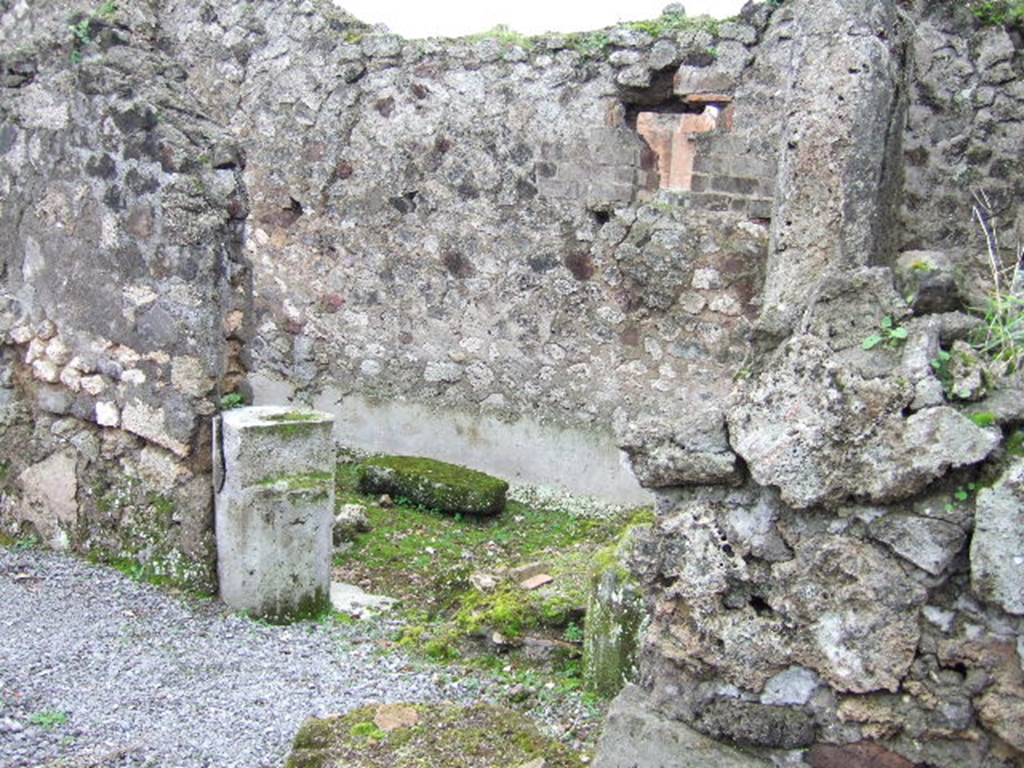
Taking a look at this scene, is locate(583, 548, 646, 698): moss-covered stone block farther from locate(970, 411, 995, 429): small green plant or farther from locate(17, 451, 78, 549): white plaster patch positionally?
locate(17, 451, 78, 549): white plaster patch

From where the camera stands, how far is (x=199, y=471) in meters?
5.17

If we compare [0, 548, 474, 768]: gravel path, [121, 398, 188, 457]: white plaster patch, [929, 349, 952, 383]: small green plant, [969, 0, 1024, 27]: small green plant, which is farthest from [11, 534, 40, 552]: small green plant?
[969, 0, 1024, 27]: small green plant

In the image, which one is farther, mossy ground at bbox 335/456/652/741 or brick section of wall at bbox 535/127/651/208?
brick section of wall at bbox 535/127/651/208

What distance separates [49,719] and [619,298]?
173 inches

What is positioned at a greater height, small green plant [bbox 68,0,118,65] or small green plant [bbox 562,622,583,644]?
small green plant [bbox 68,0,118,65]

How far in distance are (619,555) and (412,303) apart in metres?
4.10

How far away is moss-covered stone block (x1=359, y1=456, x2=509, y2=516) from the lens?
23.5 ft

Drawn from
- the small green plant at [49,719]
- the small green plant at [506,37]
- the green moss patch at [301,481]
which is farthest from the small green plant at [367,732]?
the small green plant at [506,37]

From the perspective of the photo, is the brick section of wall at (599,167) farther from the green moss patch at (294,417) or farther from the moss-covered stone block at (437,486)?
the green moss patch at (294,417)

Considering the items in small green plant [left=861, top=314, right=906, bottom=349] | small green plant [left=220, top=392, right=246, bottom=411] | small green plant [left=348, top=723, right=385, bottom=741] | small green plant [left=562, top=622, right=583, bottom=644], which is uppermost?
small green plant [left=861, top=314, right=906, bottom=349]

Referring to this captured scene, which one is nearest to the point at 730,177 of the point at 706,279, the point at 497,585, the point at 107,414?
the point at 706,279

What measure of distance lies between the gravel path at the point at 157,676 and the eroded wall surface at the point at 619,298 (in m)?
0.39

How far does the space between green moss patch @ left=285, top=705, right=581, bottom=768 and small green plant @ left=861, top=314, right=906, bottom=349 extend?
156cm

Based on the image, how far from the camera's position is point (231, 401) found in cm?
527
